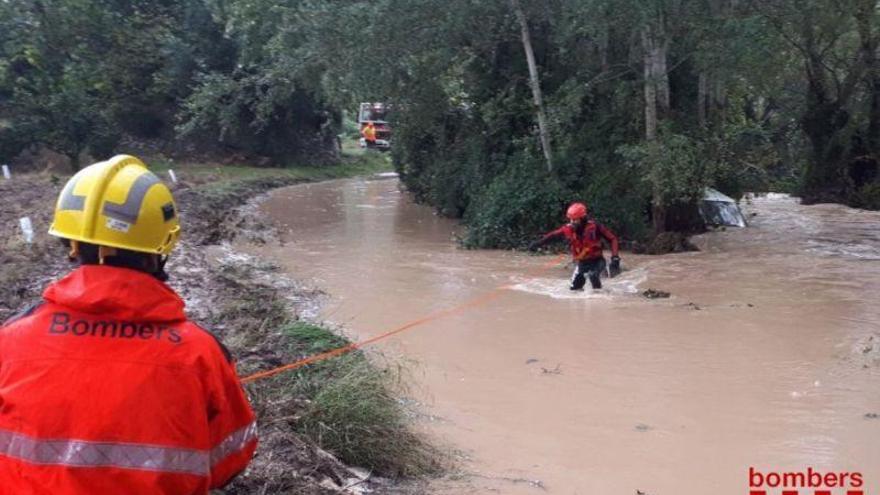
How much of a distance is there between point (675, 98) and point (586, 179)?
234 cm

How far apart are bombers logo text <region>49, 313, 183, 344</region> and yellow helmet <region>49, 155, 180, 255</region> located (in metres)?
0.19

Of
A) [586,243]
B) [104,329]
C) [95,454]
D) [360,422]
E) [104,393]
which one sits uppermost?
[104,329]

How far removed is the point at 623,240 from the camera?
18328 millimetres

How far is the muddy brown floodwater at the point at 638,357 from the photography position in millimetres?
6887

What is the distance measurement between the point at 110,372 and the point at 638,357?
8424 mm

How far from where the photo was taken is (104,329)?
2285mm

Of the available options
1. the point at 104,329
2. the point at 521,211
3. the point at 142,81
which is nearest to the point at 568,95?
the point at 521,211

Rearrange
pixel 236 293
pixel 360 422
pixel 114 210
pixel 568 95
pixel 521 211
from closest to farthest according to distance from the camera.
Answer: pixel 114 210
pixel 360 422
pixel 236 293
pixel 568 95
pixel 521 211

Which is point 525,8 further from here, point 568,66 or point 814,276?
point 814,276

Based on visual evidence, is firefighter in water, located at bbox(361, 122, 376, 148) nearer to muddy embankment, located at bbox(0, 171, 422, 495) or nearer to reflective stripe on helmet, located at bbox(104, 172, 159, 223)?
muddy embankment, located at bbox(0, 171, 422, 495)

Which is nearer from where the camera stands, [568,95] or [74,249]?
[74,249]

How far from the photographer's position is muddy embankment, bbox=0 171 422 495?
5.05 metres

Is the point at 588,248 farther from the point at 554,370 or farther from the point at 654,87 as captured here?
→ the point at 654,87

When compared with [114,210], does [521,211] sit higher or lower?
lower
